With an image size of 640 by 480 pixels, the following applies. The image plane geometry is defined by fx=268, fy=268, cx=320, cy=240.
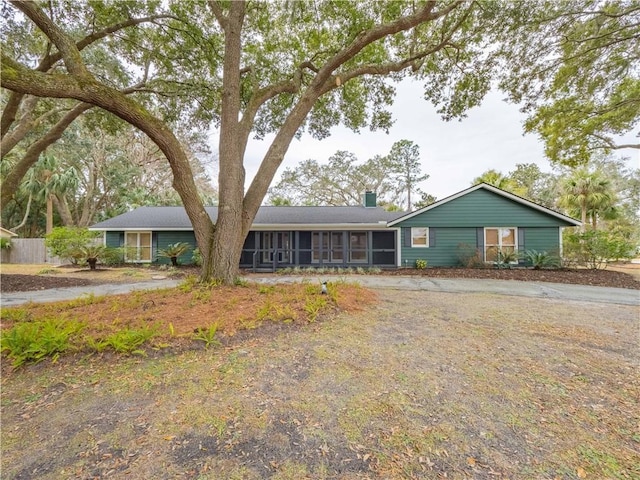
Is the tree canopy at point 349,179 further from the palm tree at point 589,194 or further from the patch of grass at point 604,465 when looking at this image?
the patch of grass at point 604,465

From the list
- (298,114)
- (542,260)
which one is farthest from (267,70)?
(542,260)

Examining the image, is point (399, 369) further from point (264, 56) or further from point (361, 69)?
point (264, 56)

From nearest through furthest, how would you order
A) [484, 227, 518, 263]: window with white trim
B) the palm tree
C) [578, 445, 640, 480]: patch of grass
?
[578, 445, 640, 480]: patch of grass < [484, 227, 518, 263]: window with white trim < the palm tree

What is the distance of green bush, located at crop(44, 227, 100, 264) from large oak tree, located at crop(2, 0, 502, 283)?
6.52m

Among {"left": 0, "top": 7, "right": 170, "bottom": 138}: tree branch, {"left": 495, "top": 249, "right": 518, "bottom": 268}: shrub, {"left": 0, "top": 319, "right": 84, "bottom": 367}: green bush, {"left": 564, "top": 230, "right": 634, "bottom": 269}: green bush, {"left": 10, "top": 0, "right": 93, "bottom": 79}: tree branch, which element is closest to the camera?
{"left": 0, "top": 319, "right": 84, "bottom": 367}: green bush

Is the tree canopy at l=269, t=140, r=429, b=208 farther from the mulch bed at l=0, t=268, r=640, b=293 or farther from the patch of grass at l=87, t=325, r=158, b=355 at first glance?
the patch of grass at l=87, t=325, r=158, b=355

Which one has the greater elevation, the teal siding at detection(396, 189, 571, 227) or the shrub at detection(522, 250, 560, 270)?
the teal siding at detection(396, 189, 571, 227)

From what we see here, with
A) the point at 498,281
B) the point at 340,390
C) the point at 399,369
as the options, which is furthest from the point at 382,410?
the point at 498,281

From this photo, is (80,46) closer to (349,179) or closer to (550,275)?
(550,275)

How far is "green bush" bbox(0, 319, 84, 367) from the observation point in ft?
9.48

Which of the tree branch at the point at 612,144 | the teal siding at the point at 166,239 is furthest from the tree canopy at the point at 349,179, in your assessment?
the tree branch at the point at 612,144

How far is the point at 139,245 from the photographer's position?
14.4 metres

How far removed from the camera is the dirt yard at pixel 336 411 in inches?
67.1

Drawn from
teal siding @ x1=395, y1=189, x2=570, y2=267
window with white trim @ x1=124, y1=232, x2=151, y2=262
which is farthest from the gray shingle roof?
teal siding @ x1=395, y1=189, x2=570, y2=267
